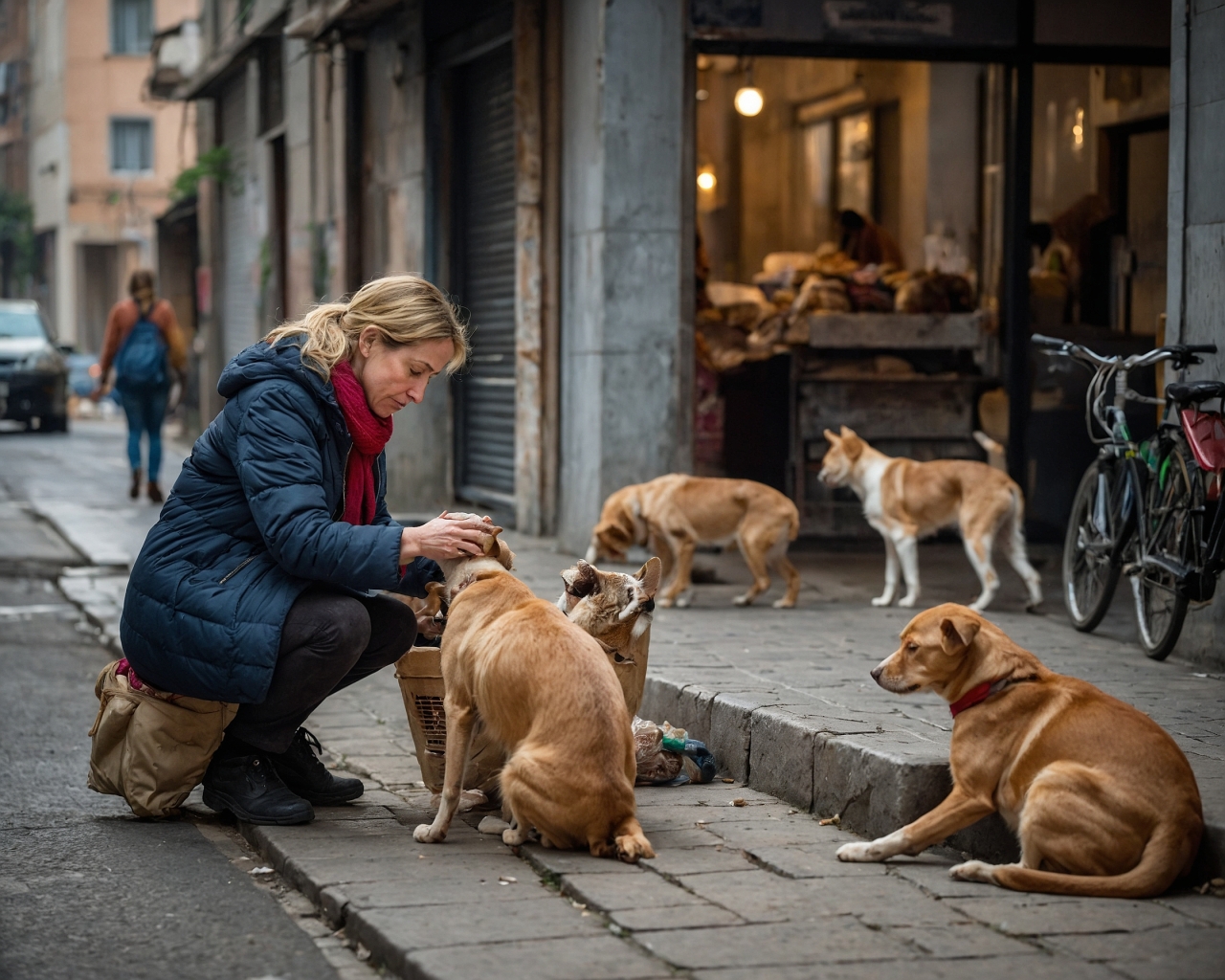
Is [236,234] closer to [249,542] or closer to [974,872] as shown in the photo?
[249,542]

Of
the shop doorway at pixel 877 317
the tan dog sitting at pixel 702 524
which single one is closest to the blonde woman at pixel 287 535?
the tan dog sitting at pixel 702 524

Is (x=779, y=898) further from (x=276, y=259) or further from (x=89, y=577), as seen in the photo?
(x=276, y=259)

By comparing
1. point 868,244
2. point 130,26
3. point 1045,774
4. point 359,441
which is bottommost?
point 1045,774

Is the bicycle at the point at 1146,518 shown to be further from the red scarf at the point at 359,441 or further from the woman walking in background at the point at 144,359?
the woman walking in background at the point at 144,359

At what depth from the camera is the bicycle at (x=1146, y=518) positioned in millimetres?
6359

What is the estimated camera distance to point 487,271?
12.3m

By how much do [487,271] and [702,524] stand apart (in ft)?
15.6

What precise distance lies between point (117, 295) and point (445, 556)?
42.4 m

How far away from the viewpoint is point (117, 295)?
44.6 meters

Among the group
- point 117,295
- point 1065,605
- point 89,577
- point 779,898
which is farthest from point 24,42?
point 779,898

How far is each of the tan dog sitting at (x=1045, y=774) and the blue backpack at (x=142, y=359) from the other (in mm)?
10997

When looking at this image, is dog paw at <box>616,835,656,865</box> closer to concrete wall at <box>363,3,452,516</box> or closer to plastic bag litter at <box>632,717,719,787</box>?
plastic bag litter at <box>632,717,719,787</box>

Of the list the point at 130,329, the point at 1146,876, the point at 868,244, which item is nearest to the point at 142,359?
the point at 130,329

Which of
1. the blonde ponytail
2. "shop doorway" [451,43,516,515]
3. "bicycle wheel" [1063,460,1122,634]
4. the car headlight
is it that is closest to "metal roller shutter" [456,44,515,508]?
"shop doorway" [451,43,516,515]
